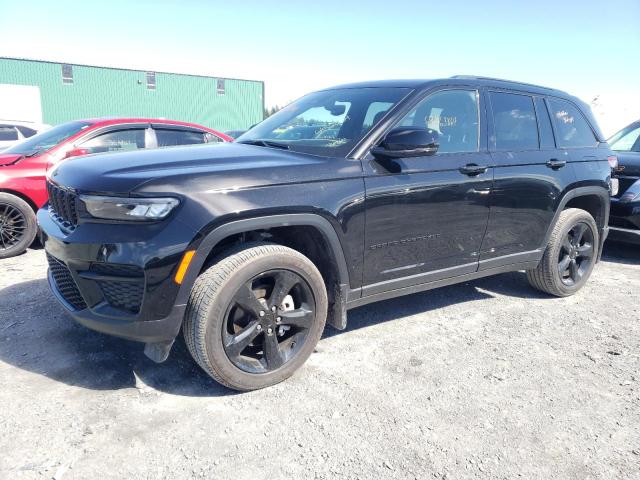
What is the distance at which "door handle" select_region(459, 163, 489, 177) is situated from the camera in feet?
11.0

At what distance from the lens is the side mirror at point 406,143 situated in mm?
2863

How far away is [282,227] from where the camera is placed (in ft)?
9.16

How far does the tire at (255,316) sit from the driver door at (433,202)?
0.47 metres

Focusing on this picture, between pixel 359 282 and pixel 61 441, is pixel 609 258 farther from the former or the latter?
pixel 61 441

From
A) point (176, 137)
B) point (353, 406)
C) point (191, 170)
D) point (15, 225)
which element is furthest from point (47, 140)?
point (353, 406)

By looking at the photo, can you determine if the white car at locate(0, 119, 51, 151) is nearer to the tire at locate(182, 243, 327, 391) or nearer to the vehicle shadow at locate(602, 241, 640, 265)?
the tire at locate(182, 243, 327, 391)

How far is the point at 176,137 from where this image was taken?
6238 millimetres

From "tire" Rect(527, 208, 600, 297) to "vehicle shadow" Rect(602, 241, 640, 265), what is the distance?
1.67m

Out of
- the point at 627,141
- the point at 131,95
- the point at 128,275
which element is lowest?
the point at 128,275

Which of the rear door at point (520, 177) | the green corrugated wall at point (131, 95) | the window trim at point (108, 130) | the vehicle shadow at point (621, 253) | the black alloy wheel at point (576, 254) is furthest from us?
the green corrugated wall at point (131, 95)

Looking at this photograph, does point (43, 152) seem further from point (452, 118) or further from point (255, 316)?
point (452, 118)

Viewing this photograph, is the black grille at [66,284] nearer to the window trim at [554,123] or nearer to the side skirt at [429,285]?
the side skirt at [429,285]

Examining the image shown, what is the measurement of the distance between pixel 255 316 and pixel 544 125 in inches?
119

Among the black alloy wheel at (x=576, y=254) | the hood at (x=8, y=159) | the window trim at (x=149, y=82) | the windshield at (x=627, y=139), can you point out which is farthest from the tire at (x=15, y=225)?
the window trim at (x=149, y=82)
